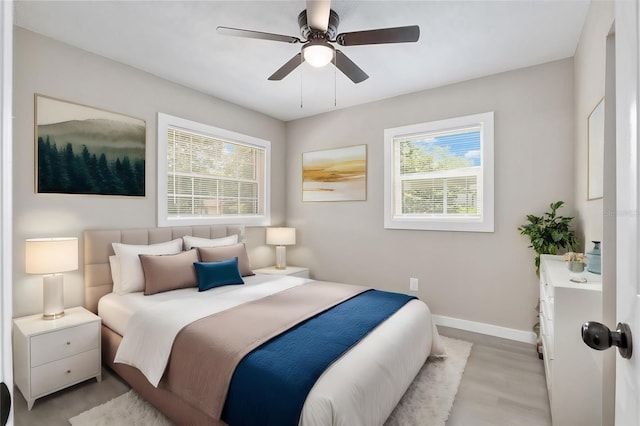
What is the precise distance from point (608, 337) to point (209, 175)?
154 inches

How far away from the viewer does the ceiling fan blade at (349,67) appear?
229cm

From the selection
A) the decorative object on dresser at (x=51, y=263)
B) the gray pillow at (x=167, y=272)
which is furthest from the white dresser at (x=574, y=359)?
the decorative object on dresser at (x=51, y=263)

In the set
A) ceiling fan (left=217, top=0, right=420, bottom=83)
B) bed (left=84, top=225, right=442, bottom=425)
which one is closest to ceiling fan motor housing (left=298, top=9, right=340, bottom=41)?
ceiling fan (left=217, top=0, right=420, bottom=83)

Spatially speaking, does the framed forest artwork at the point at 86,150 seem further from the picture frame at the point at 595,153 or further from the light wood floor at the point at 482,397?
the picture frame at the point at 595,153

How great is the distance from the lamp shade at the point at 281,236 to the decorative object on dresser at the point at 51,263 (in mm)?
2365

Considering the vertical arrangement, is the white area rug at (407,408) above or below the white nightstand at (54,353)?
below

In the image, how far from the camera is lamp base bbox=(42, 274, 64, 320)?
2340 millimetres

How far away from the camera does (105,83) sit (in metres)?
2.91

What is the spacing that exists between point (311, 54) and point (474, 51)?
1697mm

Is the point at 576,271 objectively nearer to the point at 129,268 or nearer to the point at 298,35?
the point at 298,35

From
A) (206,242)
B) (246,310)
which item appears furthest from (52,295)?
(246,310)

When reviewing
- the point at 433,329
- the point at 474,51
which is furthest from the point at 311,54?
the point at 433,329

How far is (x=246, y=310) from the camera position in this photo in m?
2.25

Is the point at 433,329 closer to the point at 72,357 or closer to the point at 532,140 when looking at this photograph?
the point at 532,140
